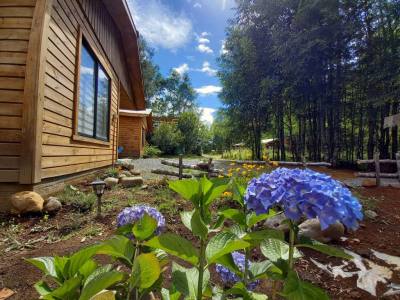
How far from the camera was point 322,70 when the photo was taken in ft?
37.8

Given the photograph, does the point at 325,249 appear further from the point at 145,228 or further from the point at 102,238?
the point at 102,238

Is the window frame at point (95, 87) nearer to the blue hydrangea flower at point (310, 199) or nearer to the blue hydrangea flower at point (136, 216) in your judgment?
the blue hydrangea flower at point (136, 216)

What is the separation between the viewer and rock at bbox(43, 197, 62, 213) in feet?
10.9

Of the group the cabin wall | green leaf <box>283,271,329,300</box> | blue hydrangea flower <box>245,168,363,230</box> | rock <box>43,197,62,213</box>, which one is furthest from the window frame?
the cabin wall

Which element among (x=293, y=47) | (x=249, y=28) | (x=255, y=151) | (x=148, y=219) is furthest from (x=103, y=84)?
(x=255, y=151)

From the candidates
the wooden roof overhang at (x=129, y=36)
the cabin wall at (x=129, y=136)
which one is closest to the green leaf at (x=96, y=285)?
the wooden roof overhang at (x=129, y=36)

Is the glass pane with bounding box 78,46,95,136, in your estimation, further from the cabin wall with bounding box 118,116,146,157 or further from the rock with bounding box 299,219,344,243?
the cabin wall with bounding box 118,116,146,157

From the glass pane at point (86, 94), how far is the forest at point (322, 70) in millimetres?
8390

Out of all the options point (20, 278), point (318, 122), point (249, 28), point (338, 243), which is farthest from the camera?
point (249, 28)

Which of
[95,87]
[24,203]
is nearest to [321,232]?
[24,203]

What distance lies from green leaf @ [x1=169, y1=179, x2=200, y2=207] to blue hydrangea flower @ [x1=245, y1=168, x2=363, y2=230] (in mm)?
199

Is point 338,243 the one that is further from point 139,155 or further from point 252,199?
point 139,155

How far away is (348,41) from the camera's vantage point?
36.1 feet

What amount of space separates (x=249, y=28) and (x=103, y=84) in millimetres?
9316
